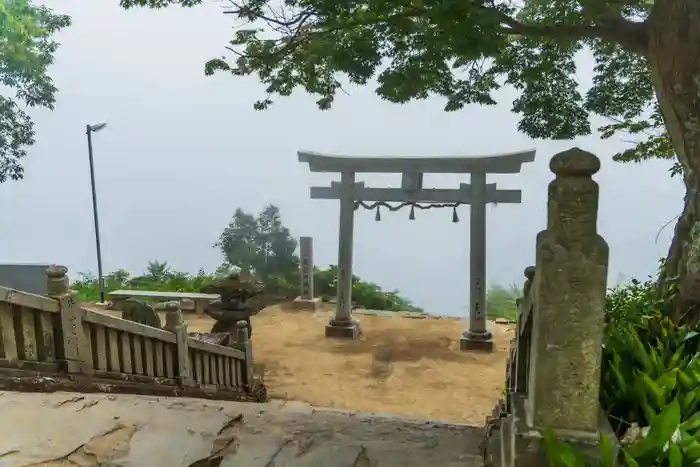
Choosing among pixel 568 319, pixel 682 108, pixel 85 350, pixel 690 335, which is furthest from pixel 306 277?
pixel 568 319

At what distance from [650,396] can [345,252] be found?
15.4 ft

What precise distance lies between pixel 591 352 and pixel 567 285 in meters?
0.16

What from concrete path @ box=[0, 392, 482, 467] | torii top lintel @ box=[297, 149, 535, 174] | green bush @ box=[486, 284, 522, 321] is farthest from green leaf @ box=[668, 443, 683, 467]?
green bush @ box=[486, 284, 522, 321]

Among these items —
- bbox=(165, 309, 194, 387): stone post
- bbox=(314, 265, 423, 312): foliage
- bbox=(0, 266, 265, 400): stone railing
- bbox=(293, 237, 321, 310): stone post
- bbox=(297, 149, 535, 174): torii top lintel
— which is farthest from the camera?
bbox=(314, 265, 423, 312): foliage

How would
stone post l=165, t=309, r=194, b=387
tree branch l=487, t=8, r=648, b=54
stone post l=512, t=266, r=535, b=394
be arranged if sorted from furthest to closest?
1. stone post l=165, t=309, r=194, b=387
2. tree branch l=487, t=8, r=648, b=54
3. stone post l=512, t=266, r=535, b=394

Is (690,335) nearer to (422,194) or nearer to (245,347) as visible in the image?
(245,347)

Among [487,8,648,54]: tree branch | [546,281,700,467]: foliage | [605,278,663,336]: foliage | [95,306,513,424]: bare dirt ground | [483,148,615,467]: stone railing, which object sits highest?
[487,8,648,54]: tree branch

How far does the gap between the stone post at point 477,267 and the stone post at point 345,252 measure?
4.17ft

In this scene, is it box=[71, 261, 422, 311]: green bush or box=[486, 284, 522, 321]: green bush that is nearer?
box=[486, 284, 522, 321]: green bush

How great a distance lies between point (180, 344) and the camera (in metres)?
3.00

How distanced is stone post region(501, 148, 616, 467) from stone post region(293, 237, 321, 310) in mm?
5916

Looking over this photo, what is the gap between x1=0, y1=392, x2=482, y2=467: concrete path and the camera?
1.64 metres

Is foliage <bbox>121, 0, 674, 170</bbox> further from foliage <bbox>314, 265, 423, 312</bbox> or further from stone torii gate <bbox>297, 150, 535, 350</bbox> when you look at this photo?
foliage <bbox>314, 265, 423, 312</bbox>

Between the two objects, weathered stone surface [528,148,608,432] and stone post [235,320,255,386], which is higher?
weathered stone surface [528,148,608,432]
